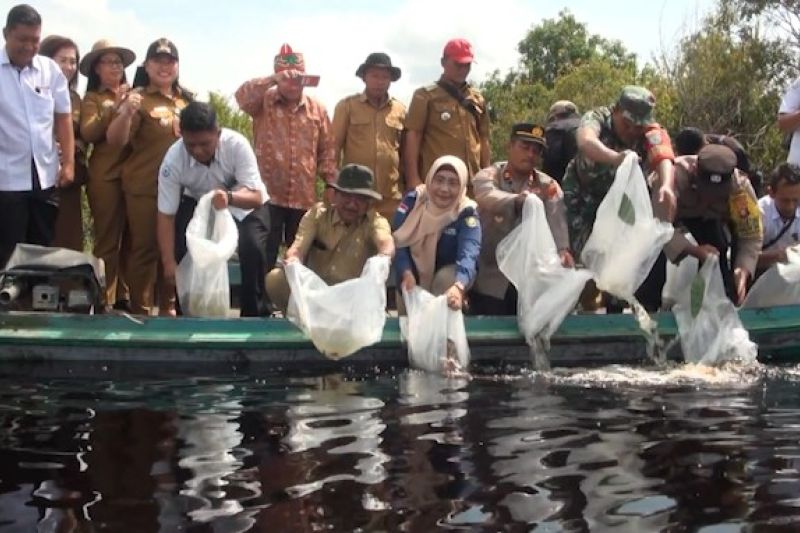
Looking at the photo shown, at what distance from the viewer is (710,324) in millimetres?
7289

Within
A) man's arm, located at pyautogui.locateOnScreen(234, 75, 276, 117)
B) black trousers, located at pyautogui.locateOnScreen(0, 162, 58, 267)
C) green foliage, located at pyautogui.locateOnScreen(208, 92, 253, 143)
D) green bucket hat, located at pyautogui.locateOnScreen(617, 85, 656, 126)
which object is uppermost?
green foliage, located at pyautogui.locateOnScreen(208, 92, 253, 143)

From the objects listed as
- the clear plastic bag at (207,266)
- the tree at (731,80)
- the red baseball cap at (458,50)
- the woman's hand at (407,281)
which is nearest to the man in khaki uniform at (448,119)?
the red baseball cap at (458,50)

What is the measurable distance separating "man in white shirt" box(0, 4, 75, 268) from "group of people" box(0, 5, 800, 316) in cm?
1

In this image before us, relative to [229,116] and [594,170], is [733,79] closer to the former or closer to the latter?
[229,116]

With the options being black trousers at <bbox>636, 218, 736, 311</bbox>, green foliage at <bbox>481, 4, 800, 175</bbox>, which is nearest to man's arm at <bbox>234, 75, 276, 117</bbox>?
black trousers at <bbox>636, 218, 736, 311</bbox>

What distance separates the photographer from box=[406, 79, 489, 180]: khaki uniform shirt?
8.29 metres

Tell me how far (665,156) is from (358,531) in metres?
4.14

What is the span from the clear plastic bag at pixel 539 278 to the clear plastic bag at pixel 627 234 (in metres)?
0.16

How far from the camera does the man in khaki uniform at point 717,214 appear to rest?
729cm

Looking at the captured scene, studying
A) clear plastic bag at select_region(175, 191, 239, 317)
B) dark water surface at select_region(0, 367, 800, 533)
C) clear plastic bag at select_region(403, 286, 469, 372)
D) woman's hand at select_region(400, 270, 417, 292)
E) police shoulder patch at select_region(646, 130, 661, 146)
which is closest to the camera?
dark water surface at select_region(0, 367, 800, 533)

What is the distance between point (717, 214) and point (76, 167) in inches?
160

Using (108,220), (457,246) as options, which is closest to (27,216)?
(108,220)

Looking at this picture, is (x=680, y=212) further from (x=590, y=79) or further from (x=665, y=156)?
(x=590, y=79)

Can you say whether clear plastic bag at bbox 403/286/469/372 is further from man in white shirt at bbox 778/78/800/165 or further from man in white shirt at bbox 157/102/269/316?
man in white shirt at bbox 778/78/800/165
